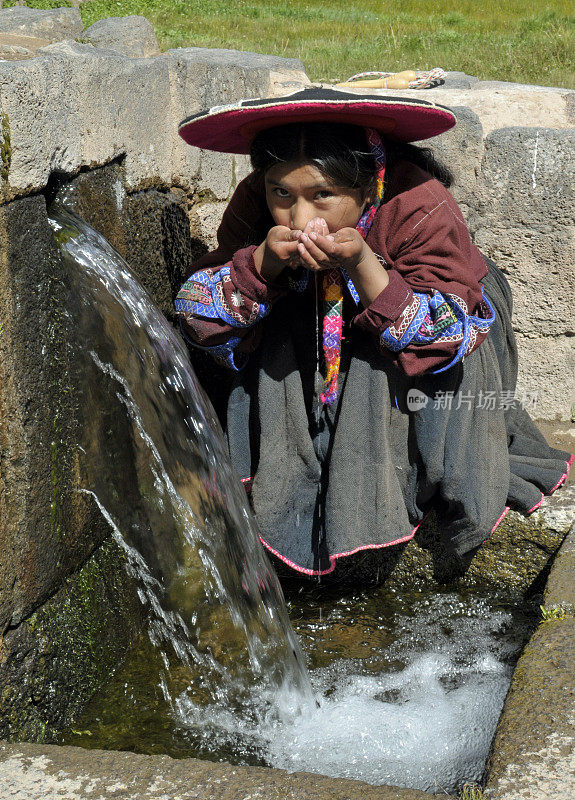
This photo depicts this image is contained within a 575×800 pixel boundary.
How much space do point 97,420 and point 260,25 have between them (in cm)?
552

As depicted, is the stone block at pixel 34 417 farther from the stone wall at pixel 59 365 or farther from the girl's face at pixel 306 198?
the girl's face at pixel 306 198

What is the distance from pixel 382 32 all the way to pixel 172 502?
217 inches

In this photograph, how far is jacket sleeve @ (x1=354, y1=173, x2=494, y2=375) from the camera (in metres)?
1.96

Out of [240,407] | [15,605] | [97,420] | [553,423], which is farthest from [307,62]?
[15,605]

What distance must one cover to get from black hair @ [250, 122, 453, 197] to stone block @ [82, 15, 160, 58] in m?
2.07

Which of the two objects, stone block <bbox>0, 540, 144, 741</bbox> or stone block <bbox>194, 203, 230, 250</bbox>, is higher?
stone block <bbox>194, 203, 230, 250</bbox>

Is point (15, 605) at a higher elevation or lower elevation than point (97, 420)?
lower

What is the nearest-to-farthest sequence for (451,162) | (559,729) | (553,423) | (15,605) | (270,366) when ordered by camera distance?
(559,729) → (15,605) → (270,366) → (451,162) → (553,423)

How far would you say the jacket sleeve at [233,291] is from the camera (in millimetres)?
2039

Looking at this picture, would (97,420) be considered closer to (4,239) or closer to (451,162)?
(4,239)

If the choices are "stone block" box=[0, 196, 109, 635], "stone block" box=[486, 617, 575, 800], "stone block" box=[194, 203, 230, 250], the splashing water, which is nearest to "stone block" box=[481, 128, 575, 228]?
"stone block" box=[194, 203, 230, 250]

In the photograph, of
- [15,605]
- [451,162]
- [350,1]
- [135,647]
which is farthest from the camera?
[350,1]

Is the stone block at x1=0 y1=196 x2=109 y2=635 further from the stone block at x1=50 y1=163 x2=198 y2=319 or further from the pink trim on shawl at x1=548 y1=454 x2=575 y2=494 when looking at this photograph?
the pink trim on shawl at x1=548 y1=454 x2=575 y2=494

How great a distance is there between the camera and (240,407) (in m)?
2.33
